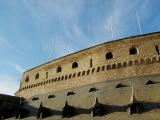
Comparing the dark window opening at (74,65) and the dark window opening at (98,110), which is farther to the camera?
the dark window opening at (74,65)

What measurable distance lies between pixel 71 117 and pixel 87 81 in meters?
7.69

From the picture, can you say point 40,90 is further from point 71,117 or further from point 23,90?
point 71,117

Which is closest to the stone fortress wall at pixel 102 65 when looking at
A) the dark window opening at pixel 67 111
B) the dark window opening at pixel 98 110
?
the dark window opening at pixel 67 111

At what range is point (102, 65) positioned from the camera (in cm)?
3020

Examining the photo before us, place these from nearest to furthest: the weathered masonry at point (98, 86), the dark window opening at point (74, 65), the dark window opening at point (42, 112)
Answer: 1. the weathered masonry at point (98, 86)
2. the dark window opening at point (42, 112)
3. the dark window opening at point (74, 65)

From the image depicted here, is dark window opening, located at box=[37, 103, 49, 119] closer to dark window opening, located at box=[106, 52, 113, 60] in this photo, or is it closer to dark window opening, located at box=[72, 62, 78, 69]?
dark window opening, located at box=[72, 62, 78, 69]

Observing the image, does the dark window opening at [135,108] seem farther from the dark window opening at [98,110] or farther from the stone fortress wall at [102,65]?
the stone fortress wall at [102,65]

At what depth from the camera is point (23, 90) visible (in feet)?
127

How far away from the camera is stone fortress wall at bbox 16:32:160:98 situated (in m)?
27.9

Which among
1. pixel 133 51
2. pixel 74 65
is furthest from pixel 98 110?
pixel 74 65

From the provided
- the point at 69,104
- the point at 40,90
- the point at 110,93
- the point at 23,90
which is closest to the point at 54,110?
the point at 69,104

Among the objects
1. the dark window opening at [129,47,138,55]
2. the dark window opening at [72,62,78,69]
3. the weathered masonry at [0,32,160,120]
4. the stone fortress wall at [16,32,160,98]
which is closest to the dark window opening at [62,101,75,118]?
the weathered masonry at [0,32,160,120]

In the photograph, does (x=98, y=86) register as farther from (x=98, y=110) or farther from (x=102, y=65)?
(x=98, y=110)

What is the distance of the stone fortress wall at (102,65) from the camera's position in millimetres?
27875
